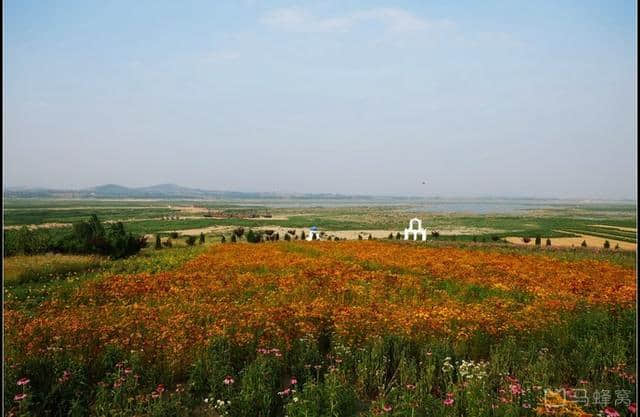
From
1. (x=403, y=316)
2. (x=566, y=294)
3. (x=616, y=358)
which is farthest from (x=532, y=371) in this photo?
(x=566, y=294)

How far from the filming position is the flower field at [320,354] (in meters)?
4.46

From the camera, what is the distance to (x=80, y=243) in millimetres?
19500

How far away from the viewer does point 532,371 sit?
527cm

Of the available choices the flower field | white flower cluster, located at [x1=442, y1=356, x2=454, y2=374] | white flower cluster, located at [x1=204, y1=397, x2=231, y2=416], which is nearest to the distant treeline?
the flower field

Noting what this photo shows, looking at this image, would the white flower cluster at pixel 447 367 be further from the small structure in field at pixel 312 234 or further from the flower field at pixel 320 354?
the small structure in field at pixel 312 234

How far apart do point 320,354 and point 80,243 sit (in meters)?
17.9

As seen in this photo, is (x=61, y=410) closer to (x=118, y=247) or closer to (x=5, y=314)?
(x=5, y=314)

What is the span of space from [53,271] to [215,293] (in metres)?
8.73

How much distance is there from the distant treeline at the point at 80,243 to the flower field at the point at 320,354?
10.3 metres

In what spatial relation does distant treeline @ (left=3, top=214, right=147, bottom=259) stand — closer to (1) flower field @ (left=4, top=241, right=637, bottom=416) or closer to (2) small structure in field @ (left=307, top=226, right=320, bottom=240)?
(1) flower field @ (left=4, top=241, right=637, bottom=416)

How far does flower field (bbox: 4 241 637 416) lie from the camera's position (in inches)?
175

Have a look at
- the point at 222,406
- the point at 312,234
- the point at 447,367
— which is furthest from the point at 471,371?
the point at 312,234

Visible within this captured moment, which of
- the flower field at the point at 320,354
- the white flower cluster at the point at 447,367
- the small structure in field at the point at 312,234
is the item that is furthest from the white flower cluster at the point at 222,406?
the small structure in field at the point at 312,234

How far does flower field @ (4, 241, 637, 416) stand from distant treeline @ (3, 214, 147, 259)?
10305 mm
